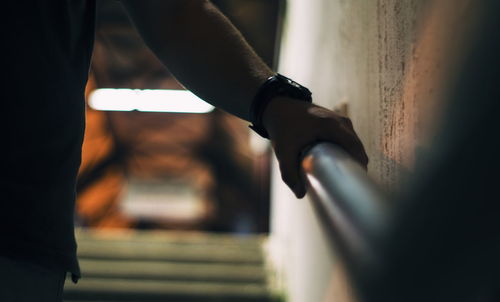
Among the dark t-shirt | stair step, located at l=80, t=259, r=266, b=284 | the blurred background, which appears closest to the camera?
the dark t-shirt

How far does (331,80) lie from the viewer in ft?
6.37

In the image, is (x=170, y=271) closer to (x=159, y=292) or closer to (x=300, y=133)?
(x=159, y=292)

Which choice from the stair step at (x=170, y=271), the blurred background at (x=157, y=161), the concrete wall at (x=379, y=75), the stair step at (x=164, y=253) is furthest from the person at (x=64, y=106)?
the blurred background at (x=157, y=161)

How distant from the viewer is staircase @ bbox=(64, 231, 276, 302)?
3818mm

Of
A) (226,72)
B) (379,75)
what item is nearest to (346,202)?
(226,72)

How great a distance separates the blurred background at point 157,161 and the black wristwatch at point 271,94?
22.2ft

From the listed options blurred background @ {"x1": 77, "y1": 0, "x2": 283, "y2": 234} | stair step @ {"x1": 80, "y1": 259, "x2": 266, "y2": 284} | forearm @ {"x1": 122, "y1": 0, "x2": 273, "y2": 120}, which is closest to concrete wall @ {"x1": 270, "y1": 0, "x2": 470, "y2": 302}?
forearm @ {"x1": 122, "y1": 0, "x2": 273, "y2": 120}

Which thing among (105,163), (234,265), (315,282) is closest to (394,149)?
(315,282)

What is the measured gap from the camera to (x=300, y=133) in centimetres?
78

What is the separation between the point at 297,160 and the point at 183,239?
4227 mm

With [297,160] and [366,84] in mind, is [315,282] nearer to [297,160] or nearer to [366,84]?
[366,84]

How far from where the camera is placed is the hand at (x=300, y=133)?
2.56 feet

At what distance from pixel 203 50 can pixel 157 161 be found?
1583 cm

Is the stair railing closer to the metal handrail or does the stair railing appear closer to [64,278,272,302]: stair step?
the metal handrail
